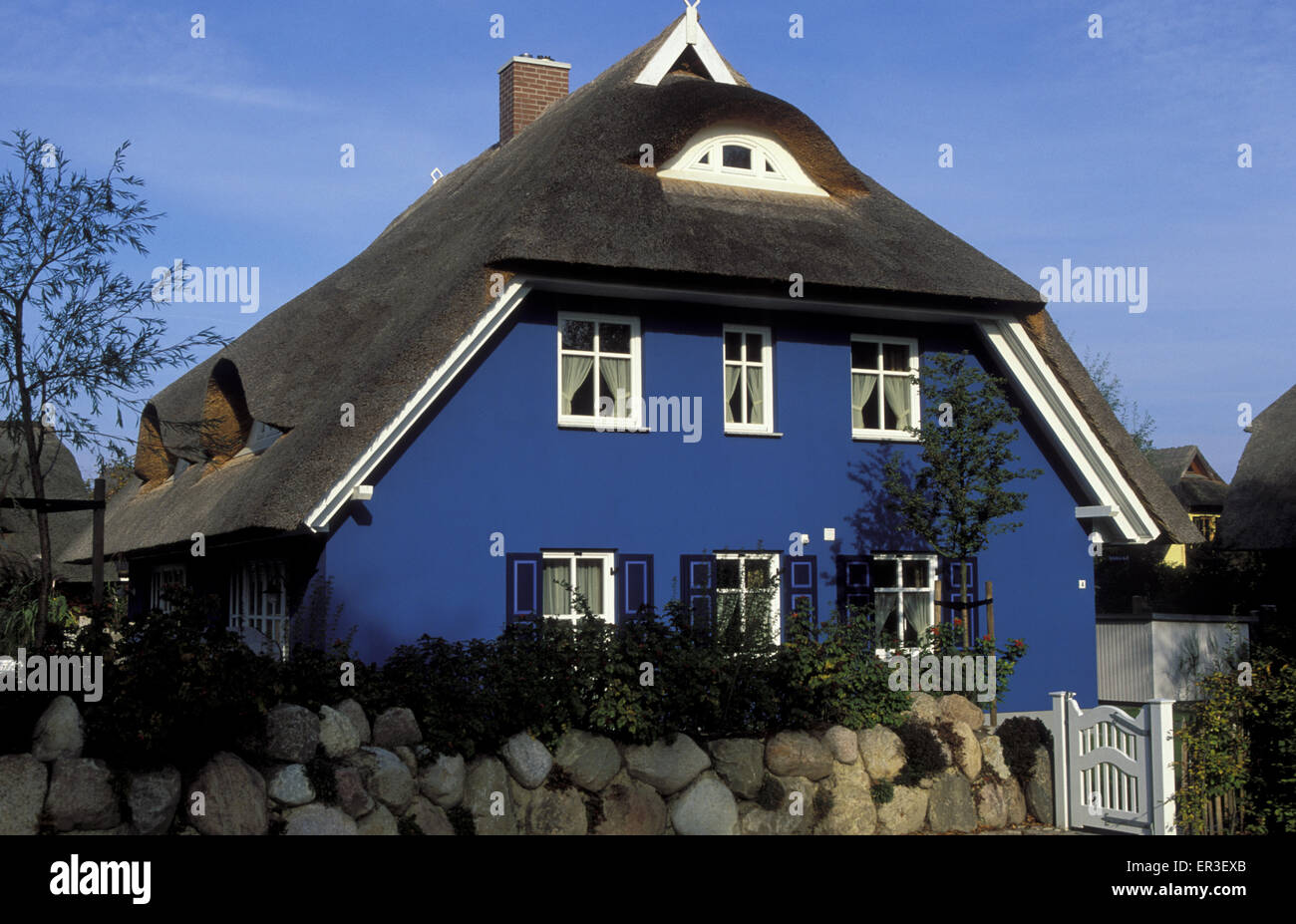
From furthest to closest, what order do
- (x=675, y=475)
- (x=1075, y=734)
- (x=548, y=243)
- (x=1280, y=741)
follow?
(x=675, y=475), (x=548, y=243), (x=1075, y=734), (x=1280, y=741)

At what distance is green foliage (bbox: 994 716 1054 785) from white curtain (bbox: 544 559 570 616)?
15.6 ft

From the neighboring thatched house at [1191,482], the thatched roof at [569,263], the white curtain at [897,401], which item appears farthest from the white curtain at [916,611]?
the neighboring thatched house at [1191,482]

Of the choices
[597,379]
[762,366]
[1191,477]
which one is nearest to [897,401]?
[762,366]

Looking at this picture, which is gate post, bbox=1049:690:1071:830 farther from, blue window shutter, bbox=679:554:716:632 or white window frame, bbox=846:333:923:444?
white window frame, bbox=846:333:923:444

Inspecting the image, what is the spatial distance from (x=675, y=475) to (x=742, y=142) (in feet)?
15.5

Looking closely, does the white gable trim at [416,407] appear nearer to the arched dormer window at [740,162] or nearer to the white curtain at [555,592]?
the white curtain at [555,592]

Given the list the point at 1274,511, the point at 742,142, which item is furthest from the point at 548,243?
the point at 1274,511

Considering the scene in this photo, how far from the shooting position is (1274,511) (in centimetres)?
2542

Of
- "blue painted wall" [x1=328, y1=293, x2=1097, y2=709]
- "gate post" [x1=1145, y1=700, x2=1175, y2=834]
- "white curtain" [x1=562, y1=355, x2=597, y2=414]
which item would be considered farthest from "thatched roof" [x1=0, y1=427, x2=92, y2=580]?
"gate post" [x1=1145, y1=700, x2=1175, y2=834]

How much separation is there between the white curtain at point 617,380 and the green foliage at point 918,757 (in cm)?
492

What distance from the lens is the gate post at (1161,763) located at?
11.6 metres

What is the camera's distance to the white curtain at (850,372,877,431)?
16797 mm
